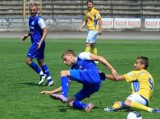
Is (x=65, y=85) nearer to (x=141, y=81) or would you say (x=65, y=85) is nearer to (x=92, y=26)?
(x=141, y=81)

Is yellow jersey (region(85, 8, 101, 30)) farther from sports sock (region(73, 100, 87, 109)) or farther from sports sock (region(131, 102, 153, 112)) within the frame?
sports sock (region(131, 102, 153, 112))

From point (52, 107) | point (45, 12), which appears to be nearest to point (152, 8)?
point (45, 12)

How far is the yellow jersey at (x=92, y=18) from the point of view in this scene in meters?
20.3

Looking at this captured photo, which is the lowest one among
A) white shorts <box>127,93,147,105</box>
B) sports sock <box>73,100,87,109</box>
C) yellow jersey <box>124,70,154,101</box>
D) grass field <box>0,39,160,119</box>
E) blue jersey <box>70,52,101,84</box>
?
grass field <box>0,39,160,119</box>

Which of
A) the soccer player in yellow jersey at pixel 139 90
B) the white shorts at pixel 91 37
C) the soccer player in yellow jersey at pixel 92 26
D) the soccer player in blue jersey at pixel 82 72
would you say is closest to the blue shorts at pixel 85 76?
the soccer player in blue jersey at pixel 82 72

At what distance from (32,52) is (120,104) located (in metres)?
4.81

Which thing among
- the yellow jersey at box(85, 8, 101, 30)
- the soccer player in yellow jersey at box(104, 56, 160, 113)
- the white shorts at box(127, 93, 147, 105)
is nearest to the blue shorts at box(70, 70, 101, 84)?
the soccer player in yellow jersey at box(104, 56, 160, 113)

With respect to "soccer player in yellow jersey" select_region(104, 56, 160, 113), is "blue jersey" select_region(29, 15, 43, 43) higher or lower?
Answer: higher

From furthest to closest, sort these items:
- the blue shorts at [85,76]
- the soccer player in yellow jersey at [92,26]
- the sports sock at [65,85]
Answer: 1. the soccer player in yellow jersey at [92,26]
2. the blue shorts at [85,76]
3. the sports sock at [65,85]

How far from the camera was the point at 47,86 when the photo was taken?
13.4 metres

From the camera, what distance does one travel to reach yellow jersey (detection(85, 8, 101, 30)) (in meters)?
20.3

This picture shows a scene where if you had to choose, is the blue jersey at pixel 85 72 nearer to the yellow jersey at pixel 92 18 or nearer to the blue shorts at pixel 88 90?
the blue shorts at pixel 88 90

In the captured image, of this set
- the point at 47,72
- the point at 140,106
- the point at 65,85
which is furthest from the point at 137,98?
the point at 47,72

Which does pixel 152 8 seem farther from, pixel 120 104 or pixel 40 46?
pixel 120 104
